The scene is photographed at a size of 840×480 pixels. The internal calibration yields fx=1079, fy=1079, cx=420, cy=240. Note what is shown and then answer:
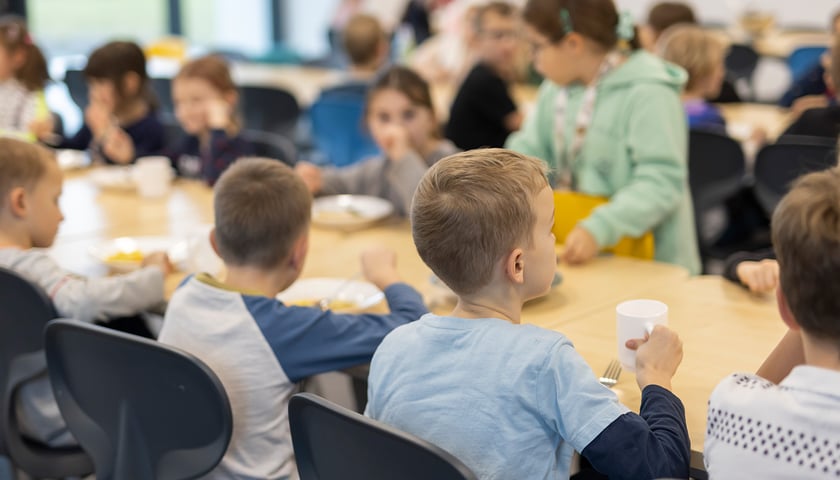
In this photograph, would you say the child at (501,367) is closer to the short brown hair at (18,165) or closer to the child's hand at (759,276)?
the child's hand at (759,276)

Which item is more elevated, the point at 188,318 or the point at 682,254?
the point at 188,318

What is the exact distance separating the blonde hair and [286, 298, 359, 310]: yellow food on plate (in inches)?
97.2

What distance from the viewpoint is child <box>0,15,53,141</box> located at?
469cm

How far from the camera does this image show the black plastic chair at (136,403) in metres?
1.90

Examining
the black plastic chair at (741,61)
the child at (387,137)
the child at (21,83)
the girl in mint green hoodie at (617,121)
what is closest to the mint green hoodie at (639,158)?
the girl in mint green hoodie at (617,121)

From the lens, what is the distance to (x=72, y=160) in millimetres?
4129

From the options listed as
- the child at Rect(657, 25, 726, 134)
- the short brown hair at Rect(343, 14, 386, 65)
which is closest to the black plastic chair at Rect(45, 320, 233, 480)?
the child at Rect(657, 25, 726, 134)

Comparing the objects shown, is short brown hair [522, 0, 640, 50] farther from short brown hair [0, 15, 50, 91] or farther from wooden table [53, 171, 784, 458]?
short brown hair [0, 15, 50, 91]

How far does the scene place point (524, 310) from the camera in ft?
7.98

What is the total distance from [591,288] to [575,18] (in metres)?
0.83

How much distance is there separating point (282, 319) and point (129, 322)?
83cm

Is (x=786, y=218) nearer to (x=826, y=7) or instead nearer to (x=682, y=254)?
(x=682, y=254)

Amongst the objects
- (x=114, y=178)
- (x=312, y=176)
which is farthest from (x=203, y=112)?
(x=312, y=176)

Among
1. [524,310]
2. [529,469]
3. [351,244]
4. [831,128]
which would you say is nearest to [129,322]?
[351,244]
